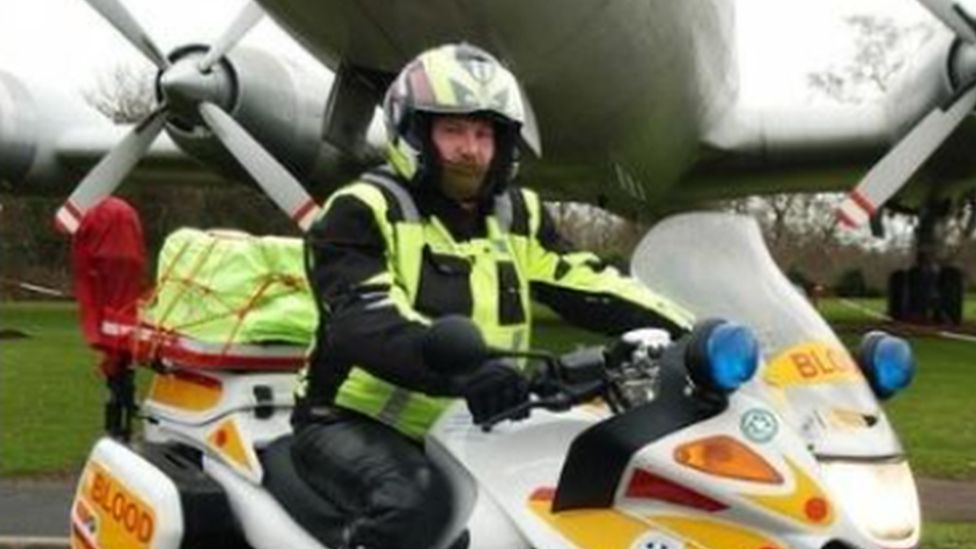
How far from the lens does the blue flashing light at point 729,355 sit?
2863 millimetres

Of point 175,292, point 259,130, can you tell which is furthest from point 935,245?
point 175,292

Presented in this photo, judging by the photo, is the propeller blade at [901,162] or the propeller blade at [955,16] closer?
the propeller blade at [901,162]

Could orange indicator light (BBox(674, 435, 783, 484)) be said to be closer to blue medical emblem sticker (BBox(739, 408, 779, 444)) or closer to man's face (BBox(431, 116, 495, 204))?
blue medical emblem sticker (BBox(739, 408, 779, 444))

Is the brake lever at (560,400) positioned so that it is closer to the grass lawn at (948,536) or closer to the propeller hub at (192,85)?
the grass lawn at (948,536)

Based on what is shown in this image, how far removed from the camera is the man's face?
11.3 feet

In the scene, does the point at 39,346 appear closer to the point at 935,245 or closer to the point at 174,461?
the point at 935,245

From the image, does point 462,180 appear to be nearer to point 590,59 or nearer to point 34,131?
point 590,59

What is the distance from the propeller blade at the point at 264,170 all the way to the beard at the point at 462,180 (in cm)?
1294

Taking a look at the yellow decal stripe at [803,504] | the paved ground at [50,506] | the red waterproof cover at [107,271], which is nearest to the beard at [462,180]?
the yellow decal stripe at [803,504]

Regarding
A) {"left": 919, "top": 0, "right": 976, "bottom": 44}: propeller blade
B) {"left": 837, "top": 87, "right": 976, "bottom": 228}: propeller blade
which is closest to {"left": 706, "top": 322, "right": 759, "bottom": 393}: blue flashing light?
{"left": 837, "top": 87, "right": 976, "bottom": 228}: propeller blade

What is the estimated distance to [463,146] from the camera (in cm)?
347

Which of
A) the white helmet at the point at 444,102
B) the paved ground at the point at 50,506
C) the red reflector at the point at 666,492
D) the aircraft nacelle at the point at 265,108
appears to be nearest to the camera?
the red reflector at the point at 666,492

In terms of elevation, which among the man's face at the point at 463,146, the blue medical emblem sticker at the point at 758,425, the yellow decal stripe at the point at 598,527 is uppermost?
the man's face at the point at 463,146

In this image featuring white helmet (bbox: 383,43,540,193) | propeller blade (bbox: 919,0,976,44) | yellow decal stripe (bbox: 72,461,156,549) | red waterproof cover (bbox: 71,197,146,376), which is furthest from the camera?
propeller blade (bbox: 919,0,976,44)
